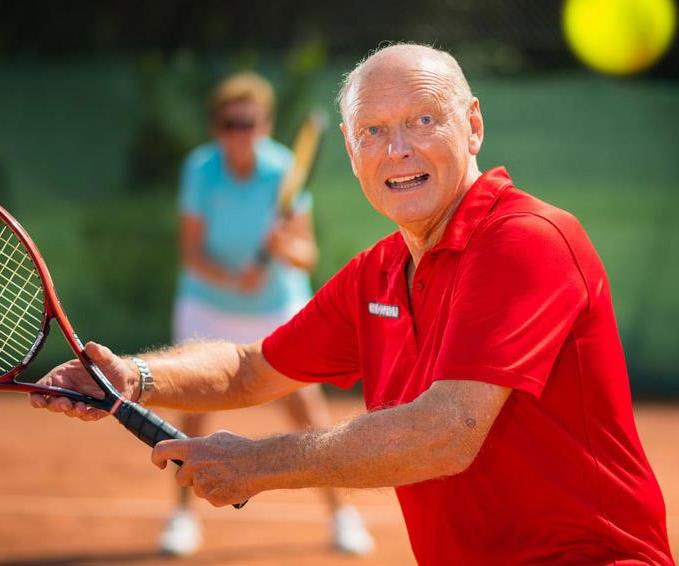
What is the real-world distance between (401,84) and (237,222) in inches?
135

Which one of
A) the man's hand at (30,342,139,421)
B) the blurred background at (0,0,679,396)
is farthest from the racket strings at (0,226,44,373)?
the blurred background at (0,0,679,396)

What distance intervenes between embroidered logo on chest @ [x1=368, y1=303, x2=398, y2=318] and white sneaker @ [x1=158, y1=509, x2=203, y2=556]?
2.76m

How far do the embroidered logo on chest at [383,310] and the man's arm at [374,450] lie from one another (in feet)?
1.20

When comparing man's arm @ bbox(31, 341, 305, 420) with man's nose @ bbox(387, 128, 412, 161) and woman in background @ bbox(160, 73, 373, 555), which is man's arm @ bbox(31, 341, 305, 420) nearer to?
man's nose @ bbox(387, 128, 412, 161)

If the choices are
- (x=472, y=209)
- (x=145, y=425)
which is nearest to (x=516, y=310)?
(x=472, y=209)

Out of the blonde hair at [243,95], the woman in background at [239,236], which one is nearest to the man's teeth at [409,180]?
the woman in background at [239,236]

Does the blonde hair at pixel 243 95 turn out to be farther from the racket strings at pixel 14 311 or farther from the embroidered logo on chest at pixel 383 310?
the embroidered logo on chest at pixel 383 310

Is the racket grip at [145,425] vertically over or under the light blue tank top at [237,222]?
under

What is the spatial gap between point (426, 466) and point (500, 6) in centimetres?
711

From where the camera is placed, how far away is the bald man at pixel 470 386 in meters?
2.08

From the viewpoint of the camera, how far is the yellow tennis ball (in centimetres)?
821

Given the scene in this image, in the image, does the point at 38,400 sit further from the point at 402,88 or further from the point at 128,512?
the point at 128,512

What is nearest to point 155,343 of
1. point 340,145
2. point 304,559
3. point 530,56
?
point 340,145

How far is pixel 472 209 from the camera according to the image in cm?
232
